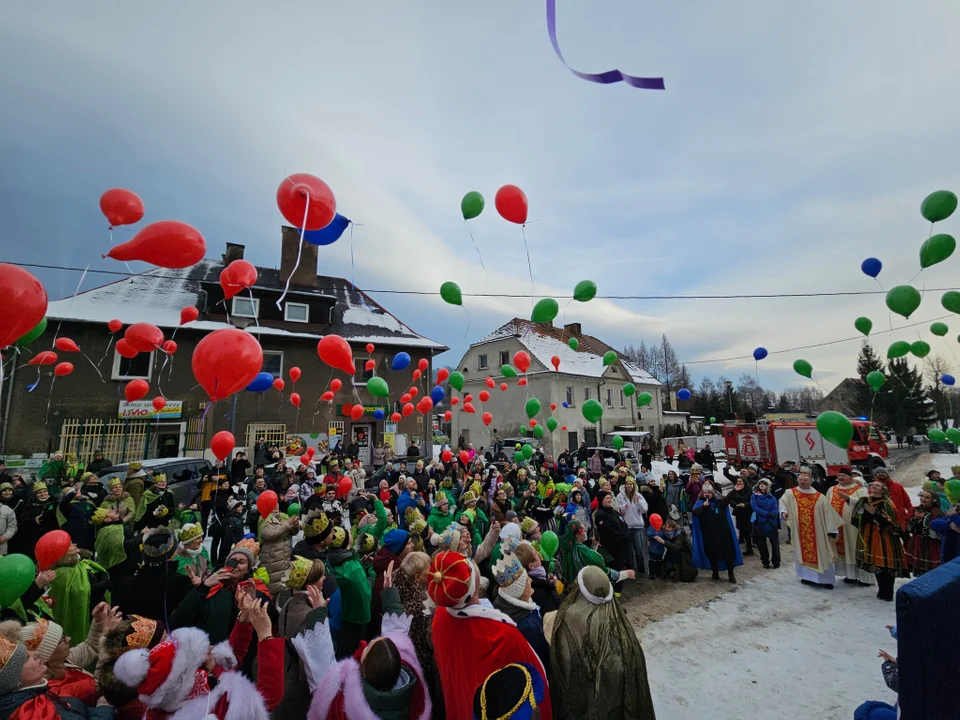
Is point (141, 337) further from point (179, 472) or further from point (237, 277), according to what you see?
point (179, 472)

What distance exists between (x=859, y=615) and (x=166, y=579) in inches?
309

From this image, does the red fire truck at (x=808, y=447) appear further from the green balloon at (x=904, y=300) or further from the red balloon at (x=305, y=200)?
the red balloon at (x=305, y=200)

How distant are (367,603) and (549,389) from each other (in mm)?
24436

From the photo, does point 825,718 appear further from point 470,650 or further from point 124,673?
point 124,673

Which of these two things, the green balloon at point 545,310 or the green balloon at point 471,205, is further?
the green balloon at point 545,310

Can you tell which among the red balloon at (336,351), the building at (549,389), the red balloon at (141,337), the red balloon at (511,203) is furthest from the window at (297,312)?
the red balloon at (511,203)

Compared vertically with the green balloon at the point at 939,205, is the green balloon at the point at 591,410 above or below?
below

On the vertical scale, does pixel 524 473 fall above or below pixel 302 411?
below

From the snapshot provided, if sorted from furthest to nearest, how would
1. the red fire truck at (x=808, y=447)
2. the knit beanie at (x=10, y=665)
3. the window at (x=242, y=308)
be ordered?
the window at (x=242, y=308)
the red fire truck at (x=808, y=447)
the knit beanie at (x=10, y=665)

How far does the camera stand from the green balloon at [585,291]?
9070 millimetres

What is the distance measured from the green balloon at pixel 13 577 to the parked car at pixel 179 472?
7.09 metres

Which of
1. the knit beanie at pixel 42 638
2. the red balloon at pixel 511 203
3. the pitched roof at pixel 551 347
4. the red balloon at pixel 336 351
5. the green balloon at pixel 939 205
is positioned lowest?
the knit beanie at pixel 42 638

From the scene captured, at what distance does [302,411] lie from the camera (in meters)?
19.8

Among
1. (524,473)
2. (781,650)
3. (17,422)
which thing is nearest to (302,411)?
(17,422)
